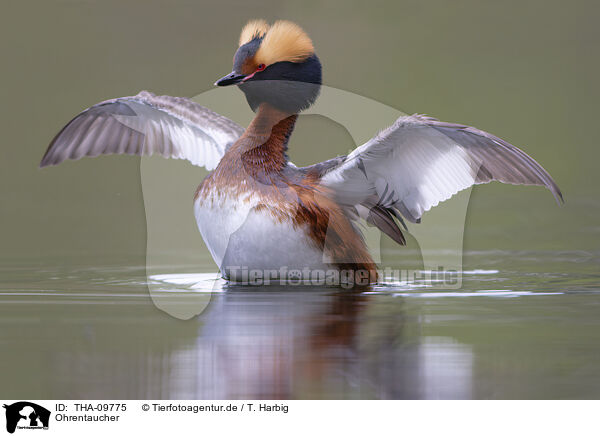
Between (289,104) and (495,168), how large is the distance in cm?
186

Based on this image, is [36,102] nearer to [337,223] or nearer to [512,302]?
[337,223]

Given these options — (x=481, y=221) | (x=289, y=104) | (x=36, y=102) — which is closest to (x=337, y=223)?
(x=289, y=104)

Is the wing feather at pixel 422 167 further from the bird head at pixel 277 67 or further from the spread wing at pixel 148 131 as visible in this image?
the spread wing at pixel 148 131

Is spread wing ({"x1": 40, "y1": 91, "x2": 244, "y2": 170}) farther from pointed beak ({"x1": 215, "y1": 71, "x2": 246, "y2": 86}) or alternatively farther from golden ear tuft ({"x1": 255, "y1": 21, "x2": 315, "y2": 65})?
golden ear tuft ({"x1": 255, "y1": 21, "x2": 315, "y2": 65})

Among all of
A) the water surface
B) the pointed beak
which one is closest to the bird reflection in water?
the water surface

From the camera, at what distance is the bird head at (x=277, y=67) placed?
7.43 m

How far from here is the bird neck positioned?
7.33 metres

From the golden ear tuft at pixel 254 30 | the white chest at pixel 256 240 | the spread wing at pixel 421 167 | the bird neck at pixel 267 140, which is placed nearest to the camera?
the spread wing at pixel 421 167
